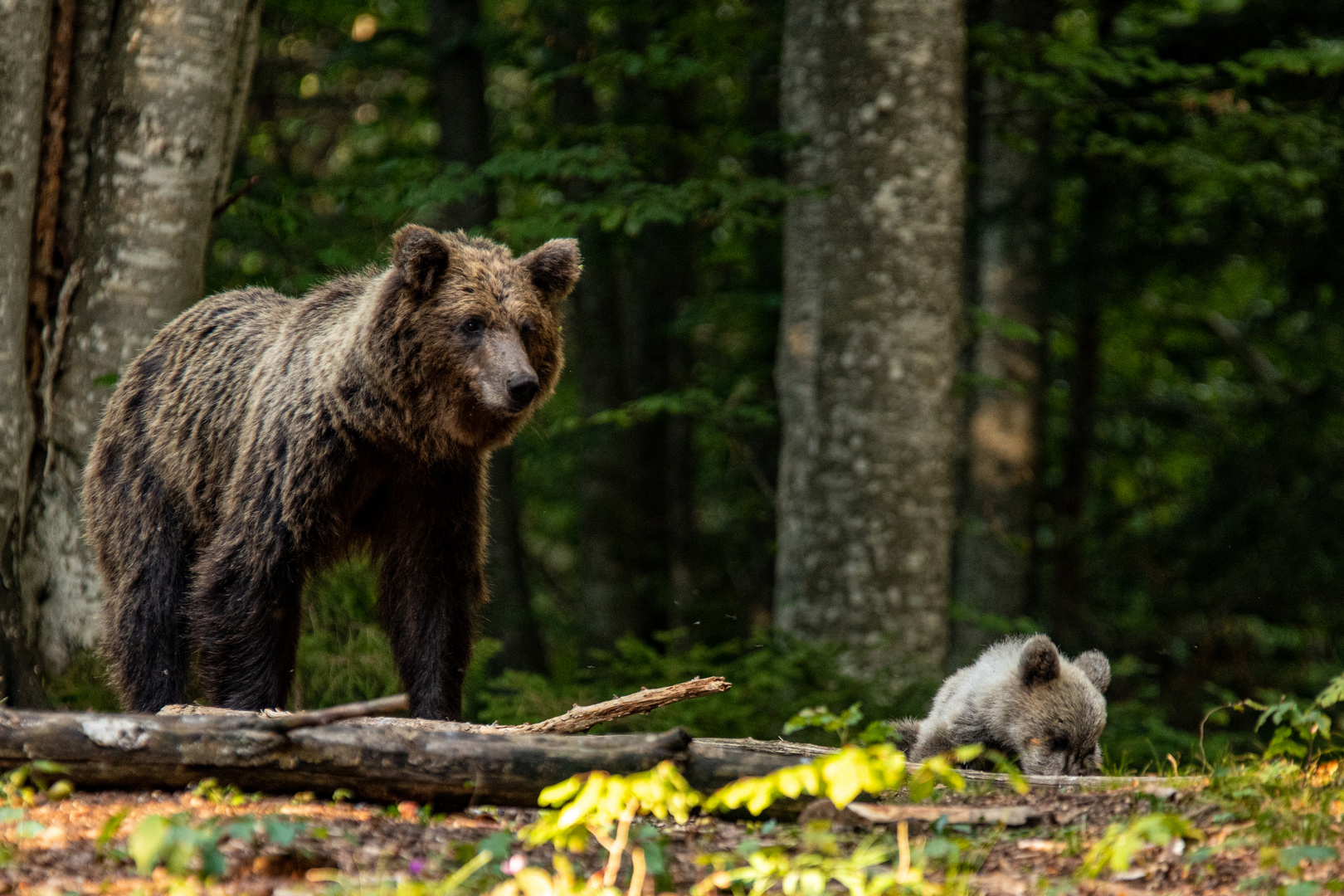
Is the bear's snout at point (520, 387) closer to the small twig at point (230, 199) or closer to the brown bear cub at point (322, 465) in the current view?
the brown bear cub at point (322, 465)

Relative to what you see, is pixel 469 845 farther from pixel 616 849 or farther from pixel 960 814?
pixel 960 814

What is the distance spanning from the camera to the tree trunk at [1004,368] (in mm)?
12867

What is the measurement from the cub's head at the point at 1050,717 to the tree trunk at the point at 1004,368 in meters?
6.78

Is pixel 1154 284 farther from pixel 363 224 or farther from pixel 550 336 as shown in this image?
pixel 550 336

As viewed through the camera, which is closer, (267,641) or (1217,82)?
(267,641)

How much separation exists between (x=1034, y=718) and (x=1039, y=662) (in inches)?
10.9

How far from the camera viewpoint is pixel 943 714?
6117mm

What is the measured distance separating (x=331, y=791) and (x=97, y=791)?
68cm

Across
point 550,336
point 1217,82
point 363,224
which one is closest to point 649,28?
point 363,224

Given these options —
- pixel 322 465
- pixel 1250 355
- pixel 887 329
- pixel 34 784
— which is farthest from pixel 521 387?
pixel 1250 355

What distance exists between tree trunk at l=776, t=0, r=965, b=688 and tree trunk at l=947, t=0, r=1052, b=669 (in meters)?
4.18

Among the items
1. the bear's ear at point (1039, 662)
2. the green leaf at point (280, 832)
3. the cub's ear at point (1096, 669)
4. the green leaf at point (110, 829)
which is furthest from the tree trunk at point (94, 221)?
the cub's ear at point (1096, 669)

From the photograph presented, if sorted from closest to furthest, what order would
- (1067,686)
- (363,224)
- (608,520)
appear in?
(1067,686)
(363,224)
(608,520)

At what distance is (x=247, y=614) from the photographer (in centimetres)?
522
